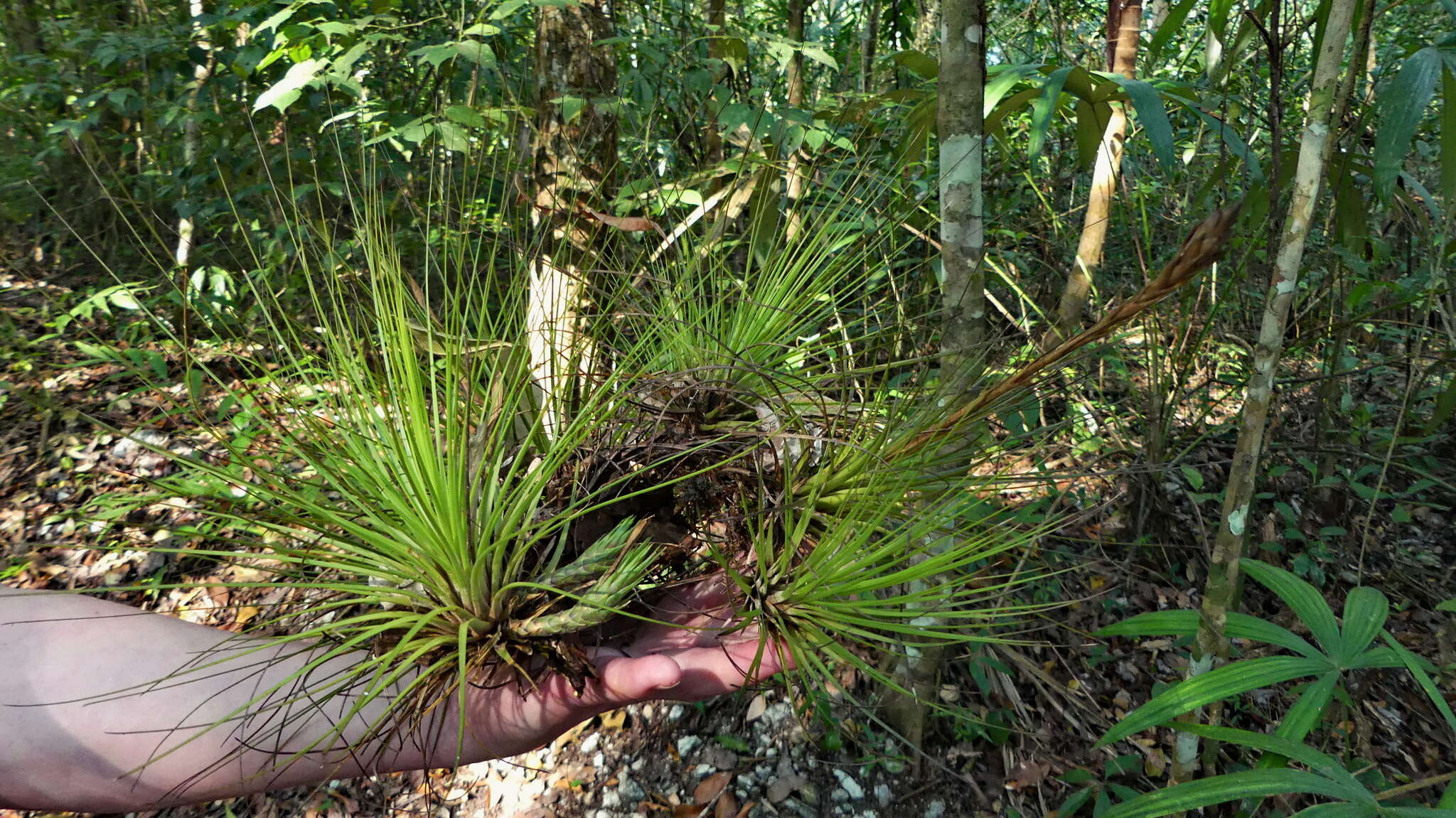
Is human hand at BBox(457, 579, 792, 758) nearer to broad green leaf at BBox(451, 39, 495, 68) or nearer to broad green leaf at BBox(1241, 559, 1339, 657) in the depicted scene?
broad green leaf at BBox(1241, 559, 1339, 657)

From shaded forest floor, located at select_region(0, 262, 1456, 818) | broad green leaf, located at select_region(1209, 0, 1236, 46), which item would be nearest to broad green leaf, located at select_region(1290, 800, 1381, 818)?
shaded forest floor, located at select_region(0, 262, 1456, 818)

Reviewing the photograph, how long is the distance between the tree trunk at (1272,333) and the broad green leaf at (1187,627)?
12 millimetres

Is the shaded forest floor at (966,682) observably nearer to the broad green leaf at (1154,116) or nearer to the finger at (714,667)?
the finger at (714,667)

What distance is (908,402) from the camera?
0.74 meters

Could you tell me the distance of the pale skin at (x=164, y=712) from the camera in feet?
2.40

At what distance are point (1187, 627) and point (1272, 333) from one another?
1.03ft

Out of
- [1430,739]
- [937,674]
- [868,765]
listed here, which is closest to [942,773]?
[868,765]

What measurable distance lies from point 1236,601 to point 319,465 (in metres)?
1.47

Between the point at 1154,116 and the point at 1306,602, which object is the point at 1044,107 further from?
the point at 1306,602

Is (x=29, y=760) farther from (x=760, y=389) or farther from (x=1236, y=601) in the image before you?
(x=1236, y=601)

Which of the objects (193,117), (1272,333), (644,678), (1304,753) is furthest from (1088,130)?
(193,117)

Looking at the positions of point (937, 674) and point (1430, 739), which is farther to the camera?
point (1430, 739)

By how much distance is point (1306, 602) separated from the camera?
77 centimetres

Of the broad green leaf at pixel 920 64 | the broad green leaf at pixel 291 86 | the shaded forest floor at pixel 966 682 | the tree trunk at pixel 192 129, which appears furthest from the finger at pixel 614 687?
the tree trunk at pixel 192 129
